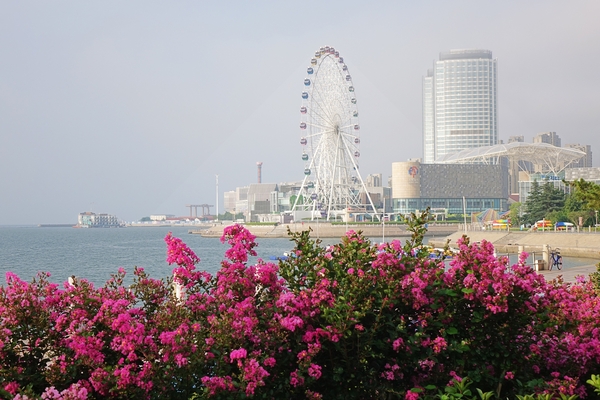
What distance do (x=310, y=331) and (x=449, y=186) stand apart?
147m

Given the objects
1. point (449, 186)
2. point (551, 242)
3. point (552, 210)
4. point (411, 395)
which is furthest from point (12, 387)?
point (449, 186)

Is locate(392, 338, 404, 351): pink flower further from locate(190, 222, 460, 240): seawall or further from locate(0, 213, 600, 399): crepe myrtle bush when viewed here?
locate(190, 222, 460, 240): seawall

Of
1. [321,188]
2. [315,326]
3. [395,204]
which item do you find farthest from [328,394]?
[395,204]

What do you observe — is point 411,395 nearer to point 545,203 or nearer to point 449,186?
point 545,203

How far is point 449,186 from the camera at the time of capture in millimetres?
149750

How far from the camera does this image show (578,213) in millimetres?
72062

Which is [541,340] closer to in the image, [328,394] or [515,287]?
[515,287]

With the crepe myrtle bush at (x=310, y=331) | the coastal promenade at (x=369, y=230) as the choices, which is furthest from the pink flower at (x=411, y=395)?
the coastal promenade at (x=369, y=230)

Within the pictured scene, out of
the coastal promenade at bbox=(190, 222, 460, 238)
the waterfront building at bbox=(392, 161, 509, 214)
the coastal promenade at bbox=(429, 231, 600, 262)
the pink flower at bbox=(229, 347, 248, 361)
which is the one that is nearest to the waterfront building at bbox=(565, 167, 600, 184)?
the waterfront building at bbox=(392, 161, 509, 214)

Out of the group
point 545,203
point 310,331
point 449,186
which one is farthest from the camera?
point 449,186

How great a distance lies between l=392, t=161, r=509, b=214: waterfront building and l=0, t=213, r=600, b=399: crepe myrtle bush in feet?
463

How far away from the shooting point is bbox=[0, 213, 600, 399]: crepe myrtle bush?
5820 mm

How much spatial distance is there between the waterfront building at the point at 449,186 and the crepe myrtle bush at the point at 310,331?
14103cm

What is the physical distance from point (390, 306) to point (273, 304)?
112cm
